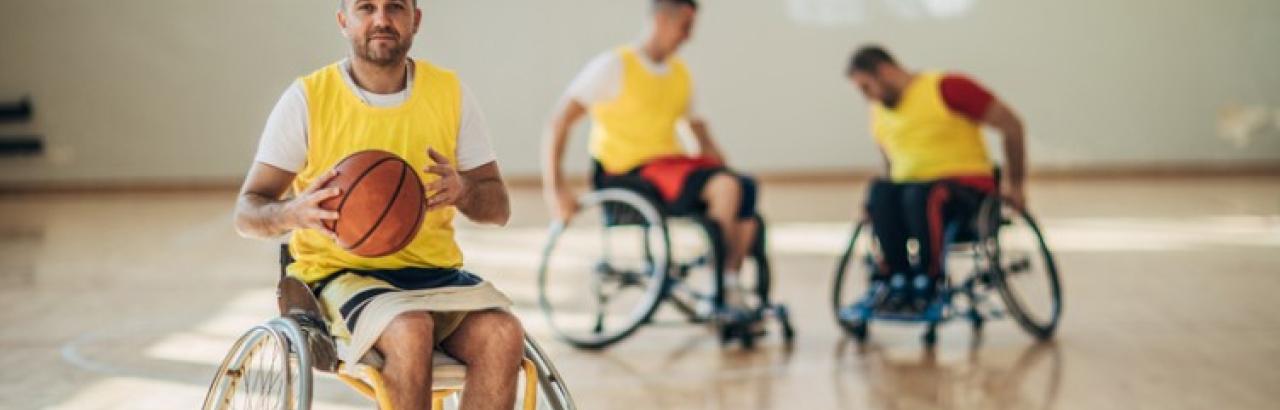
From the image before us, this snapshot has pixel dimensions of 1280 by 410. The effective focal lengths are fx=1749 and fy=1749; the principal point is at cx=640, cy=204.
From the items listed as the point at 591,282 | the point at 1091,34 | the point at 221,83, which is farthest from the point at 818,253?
the point at 221,83

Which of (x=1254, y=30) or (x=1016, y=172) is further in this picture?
(x=1254, y=30)

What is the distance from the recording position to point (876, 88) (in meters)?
4.93

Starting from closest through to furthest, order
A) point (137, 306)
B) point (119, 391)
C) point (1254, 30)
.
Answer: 1. point (119, 391)
2. point (137, 306)
3. point (1254, 30)

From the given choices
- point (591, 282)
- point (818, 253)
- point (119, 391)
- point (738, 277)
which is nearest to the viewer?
point (119, 391)

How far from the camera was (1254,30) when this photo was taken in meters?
11.5

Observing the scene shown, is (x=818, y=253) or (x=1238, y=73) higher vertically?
(x=1238, y=73)

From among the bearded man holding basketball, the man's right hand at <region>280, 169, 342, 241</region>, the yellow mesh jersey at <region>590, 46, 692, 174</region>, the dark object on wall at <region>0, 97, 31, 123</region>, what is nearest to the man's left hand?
the bearded man holding basketball

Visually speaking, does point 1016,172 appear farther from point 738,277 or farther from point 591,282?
point 591,282

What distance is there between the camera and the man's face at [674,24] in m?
4.84

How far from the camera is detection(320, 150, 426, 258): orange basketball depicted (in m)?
2.37

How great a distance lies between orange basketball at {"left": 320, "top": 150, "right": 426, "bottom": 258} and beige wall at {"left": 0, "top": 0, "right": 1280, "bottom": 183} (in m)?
9.13

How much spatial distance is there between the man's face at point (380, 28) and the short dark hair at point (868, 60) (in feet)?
8.22

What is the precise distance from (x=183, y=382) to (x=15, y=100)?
323 inches

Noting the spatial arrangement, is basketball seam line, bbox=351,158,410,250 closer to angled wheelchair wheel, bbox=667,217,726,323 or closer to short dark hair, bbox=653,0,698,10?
angled wheelchair wheel, bbox=667,217,726,323
